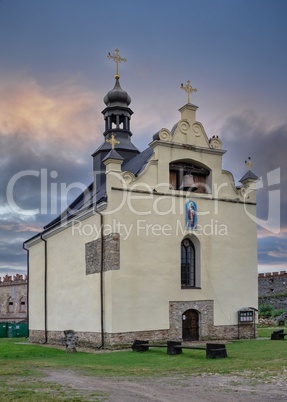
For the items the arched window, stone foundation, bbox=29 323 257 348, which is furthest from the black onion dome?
stone foundation, bbox=29 323 257 348

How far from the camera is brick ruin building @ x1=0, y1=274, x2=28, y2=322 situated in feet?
181

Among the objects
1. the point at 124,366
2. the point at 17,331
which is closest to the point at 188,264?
the point at 124,366

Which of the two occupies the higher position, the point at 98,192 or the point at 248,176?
the point at 248,176

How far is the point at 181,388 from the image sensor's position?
11.2 meters

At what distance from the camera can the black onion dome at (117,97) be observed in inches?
1308

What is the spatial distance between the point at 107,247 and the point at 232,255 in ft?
22.6

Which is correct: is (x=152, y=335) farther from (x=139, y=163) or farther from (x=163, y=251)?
(x=139, y=163)

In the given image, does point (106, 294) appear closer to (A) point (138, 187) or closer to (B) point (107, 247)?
(B) point (107, 247)

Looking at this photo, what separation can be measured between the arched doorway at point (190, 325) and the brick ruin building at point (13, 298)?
1312 inches

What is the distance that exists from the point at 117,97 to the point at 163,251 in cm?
1320

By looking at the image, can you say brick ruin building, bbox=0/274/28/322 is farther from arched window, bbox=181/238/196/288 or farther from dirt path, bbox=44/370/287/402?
dirt path, bbox=44/370/287/402

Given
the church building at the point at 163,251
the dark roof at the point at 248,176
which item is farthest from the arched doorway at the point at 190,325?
the dark roof at the point at 248,176

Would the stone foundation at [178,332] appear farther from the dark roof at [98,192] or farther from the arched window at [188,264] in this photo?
the dark roof at [98,192]

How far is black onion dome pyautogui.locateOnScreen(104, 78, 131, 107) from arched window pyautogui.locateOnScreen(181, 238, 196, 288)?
12221 mm
